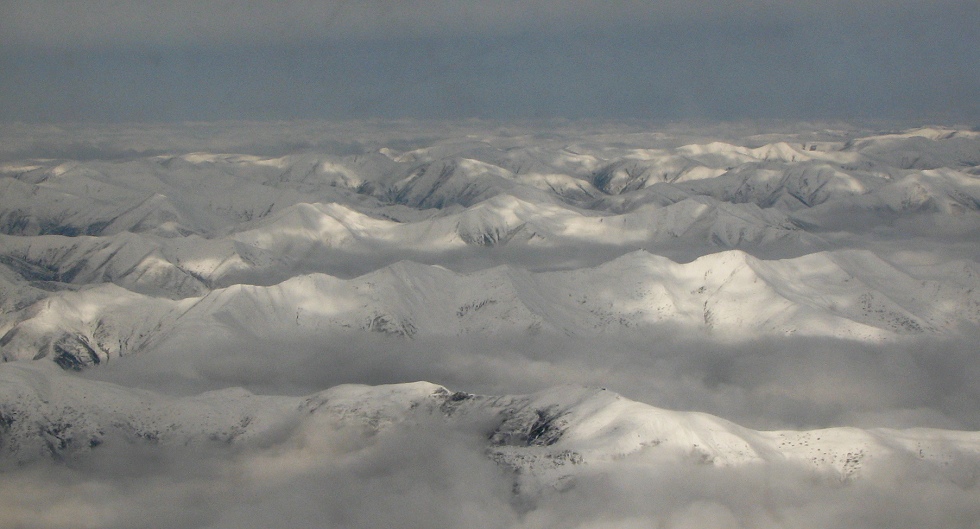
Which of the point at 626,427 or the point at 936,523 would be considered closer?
the point at 936,523

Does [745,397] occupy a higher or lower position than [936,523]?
lower

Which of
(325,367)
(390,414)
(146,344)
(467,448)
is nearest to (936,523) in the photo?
(467,448)

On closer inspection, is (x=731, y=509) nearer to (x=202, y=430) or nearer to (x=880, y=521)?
(x=880, y=521)

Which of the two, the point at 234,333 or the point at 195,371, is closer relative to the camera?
the point at 195,371

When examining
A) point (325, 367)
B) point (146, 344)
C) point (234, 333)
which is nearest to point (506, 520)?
point (325, 367)

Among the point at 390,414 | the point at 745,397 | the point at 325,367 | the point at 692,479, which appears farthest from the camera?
the point at 325,367

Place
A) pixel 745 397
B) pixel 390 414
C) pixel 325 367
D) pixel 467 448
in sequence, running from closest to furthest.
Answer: pixel 467 448, pixel 390 414, pixel 745 397, pixel 325 367

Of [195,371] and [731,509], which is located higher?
[731,509]

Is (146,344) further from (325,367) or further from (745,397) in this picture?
(745,397)

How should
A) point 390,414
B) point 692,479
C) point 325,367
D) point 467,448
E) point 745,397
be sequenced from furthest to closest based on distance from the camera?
point 325,367, point 745,397, point 390,414, point 467,448, point 692,479
